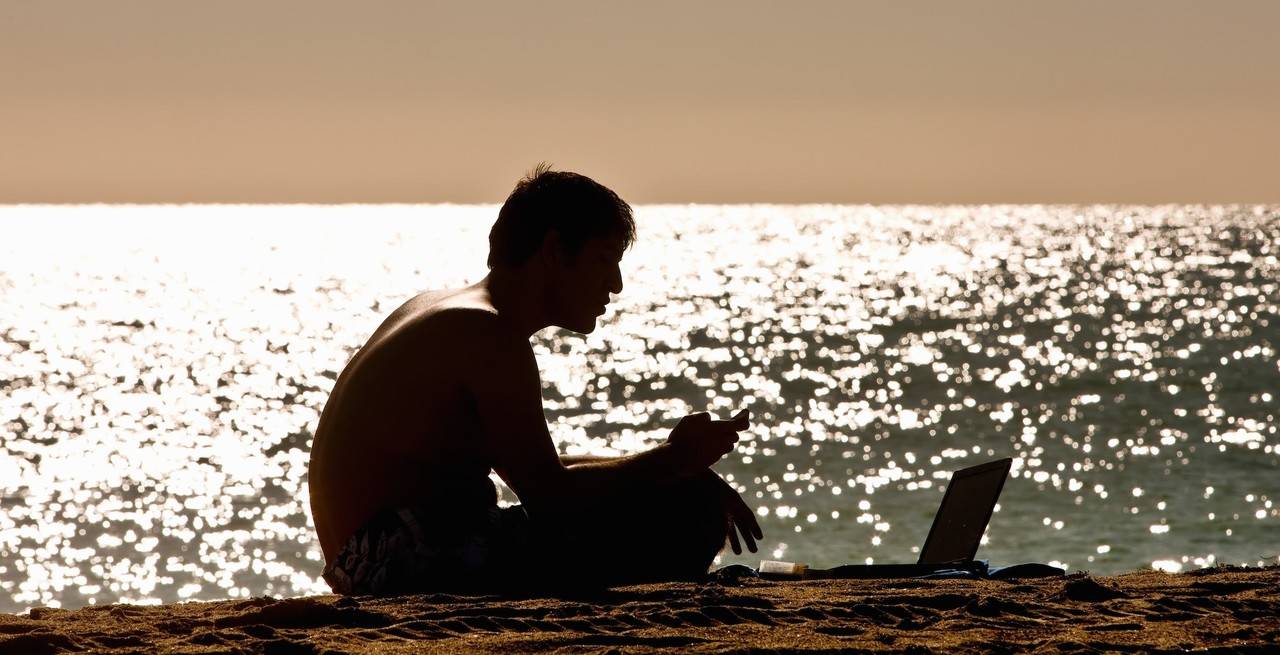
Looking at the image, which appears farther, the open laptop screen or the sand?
the open laptop screen

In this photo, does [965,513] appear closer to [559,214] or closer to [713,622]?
[713,622]

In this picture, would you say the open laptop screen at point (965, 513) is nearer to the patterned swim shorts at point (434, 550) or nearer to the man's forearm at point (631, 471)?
the man's forearm at point (631, 471)

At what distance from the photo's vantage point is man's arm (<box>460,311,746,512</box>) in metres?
4.18

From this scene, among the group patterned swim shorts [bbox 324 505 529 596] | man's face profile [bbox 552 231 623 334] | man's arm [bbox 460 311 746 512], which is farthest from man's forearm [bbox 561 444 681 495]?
man's face profile [bbox 552 231 623 334]

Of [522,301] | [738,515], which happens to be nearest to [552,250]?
[522,301]

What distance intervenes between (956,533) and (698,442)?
4.40 feet

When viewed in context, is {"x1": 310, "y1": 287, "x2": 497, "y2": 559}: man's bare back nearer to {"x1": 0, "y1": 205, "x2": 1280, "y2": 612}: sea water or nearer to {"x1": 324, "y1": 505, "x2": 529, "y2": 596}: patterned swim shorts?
{"x1": 324, "y1": 505, "x2": 529, "y2": 596}: patterned swim shorts

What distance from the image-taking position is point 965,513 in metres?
5.21

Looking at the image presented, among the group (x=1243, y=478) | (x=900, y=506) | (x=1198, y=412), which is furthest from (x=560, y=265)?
(x=1198, y=412)

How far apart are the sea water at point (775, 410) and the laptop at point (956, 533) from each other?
4.19 metres

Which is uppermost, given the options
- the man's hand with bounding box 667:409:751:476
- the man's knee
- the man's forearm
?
the man's hand with bounding box 667:409:751:476

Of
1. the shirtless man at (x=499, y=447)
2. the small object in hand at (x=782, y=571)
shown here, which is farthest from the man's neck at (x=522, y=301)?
the small object in hand at (x=782, y=571)

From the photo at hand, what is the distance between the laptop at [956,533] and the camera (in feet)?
16.3

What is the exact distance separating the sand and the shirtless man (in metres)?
0.21
